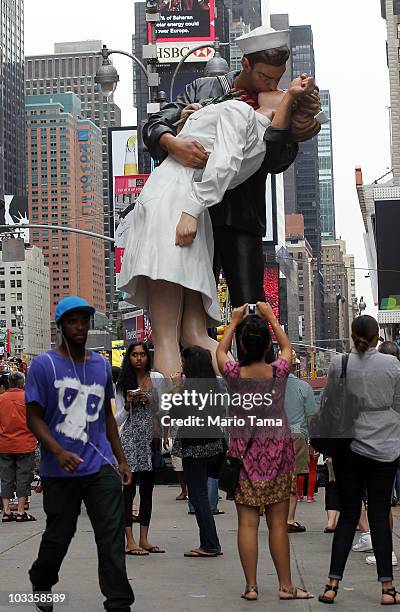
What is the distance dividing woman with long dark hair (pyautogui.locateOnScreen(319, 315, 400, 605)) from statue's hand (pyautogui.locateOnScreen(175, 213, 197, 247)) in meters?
2.43

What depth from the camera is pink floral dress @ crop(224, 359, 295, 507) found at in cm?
665

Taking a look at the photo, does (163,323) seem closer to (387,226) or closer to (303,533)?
(303,533)

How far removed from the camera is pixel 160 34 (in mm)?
77188

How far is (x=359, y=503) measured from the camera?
22.2 ft

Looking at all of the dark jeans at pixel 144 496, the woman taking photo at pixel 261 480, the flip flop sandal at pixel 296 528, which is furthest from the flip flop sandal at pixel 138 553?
the woman taking photo at pixel 261 480

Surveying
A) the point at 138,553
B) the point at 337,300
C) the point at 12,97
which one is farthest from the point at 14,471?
the point at 12,97

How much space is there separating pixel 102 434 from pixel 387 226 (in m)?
40.1

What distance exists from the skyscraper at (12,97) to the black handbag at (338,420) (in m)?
127

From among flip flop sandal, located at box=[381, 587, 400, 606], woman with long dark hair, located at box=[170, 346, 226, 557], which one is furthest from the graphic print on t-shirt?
woman with long dark hair, located at box=[170, 346, 226, 557]

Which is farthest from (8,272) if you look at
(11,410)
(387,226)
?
(11,410)

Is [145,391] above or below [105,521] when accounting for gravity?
above

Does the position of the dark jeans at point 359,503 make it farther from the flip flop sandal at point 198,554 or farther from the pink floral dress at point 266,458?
the flip flop sandal at point 198,554

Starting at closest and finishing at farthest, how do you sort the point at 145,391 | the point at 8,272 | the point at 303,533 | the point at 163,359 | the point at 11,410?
the point at 145,391 < the point at 163,359 < the point at 303,533 < the point at 11,410 < the point at 8,272

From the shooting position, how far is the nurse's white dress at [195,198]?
8992mm
